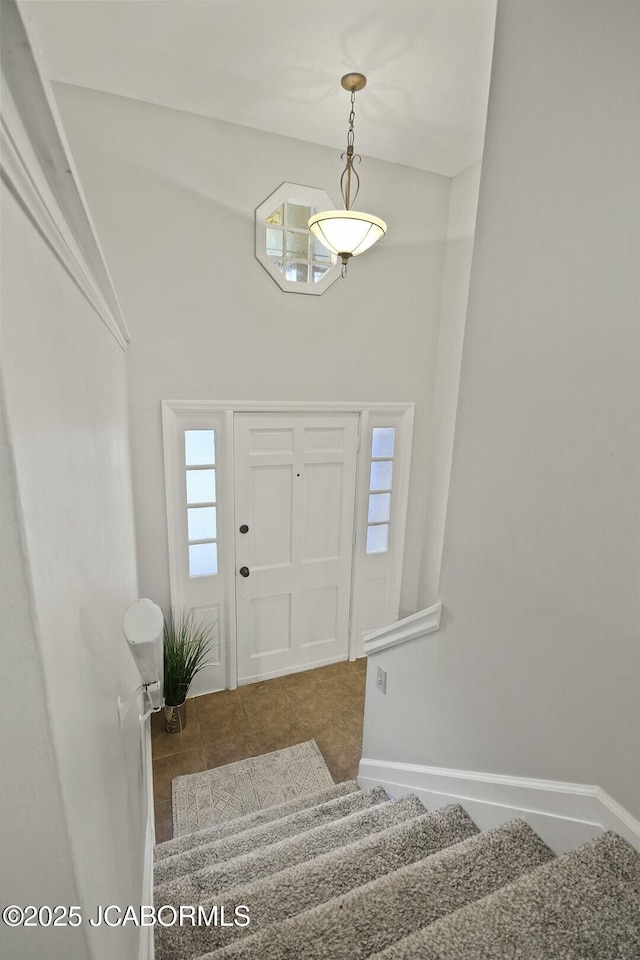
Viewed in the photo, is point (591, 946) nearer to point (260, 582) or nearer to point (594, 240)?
point (594, 240)

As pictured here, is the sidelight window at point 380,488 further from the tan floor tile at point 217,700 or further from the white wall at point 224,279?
the tan floor tile at point 217,700

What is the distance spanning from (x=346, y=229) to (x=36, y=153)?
6.34ft

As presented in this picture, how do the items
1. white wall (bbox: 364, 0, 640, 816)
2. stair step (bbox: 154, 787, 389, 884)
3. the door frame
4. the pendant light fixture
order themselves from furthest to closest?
the door frame → the pendant light fixture → stair step (bbox: 154, 787, 389, 884) → white wall (bbox: 364, 0, 640, 816)

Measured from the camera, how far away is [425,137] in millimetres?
2668

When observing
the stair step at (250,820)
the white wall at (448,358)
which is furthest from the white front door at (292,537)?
the stair step at (250,820)

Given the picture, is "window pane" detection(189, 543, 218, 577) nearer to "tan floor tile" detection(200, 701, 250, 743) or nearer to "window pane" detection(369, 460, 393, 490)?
"tan floor tile" detection(200, 701, 250, 743)

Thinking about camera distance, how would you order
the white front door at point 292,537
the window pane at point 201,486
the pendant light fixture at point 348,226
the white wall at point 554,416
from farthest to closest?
the white front door at point 292,537 < the window pane at point 201,486 < the pendant light fixture at point 348,226 < the white wall at point 554,416

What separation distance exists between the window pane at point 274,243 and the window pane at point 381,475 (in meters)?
1.57

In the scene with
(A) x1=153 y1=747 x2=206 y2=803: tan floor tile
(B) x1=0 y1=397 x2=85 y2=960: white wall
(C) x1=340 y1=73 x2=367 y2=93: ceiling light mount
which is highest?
(C) x1=340 y1=73 x2=367 y2=93: ceiling light mount

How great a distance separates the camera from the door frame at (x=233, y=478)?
2836mm

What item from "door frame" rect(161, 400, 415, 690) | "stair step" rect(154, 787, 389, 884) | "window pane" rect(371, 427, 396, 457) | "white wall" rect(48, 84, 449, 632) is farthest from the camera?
"window pane" rect(371, 427, 396, 457)

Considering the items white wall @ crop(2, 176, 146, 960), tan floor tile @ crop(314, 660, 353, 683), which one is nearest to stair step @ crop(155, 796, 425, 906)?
white wall @ crop(2, 176, 146, 960)

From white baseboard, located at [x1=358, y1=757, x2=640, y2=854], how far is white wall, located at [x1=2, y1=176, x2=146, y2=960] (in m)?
1.06

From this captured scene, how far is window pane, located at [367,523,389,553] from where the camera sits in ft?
11.8
